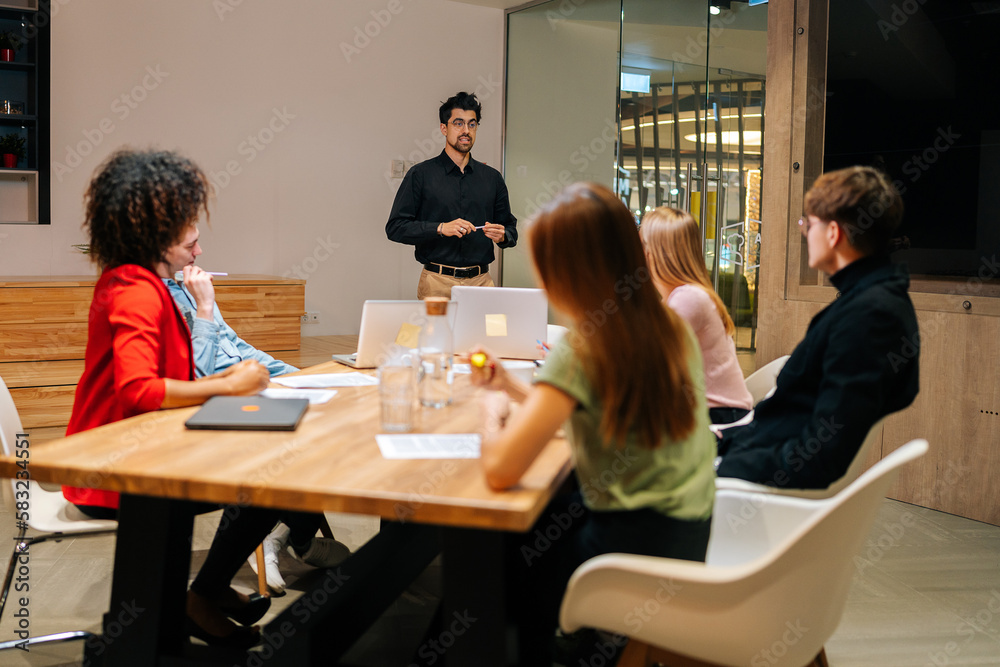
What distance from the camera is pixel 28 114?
584cm

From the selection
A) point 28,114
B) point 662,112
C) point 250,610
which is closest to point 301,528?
point 250,610

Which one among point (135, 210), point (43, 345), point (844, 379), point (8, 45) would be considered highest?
point (8, 45)

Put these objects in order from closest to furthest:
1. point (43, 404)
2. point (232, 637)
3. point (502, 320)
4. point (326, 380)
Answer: point (232, 637)
point (326, 380)
point (502, 320)
point (43, 404)

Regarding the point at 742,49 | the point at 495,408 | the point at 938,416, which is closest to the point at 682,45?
the point at 742,49

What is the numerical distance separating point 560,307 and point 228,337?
5.33 ft

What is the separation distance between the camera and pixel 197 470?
1395 millimetres

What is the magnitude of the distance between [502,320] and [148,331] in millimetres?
1220

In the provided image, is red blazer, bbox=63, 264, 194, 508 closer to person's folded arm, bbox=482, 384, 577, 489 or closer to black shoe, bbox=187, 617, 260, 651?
black shoe, bbox=187, 617, 260, 651

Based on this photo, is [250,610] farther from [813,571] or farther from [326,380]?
[813,571]

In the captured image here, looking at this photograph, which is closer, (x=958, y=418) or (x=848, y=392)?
(x=848, y=392)

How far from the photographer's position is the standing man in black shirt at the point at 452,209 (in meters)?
4.67

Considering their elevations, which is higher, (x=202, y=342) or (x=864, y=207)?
(x=864, y=207)

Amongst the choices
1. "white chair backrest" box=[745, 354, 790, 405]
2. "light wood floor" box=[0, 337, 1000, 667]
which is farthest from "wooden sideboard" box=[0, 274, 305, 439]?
"white chair backrest" box=[745, 354, 790, 405]

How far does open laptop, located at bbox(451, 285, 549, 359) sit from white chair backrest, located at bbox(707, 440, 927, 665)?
1457 mm
